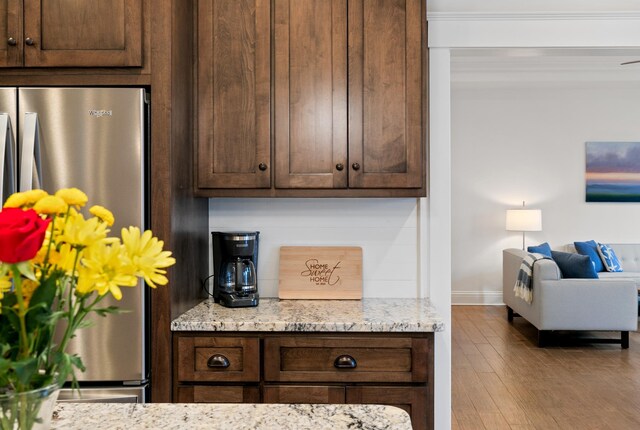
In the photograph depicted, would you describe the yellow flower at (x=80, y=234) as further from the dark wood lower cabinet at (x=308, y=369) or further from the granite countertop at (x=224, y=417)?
the dark wood lower cabinet at (x=308, y=369)

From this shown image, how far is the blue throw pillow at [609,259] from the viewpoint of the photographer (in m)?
6.86

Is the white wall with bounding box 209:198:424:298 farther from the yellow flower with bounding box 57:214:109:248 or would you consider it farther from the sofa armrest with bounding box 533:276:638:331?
the sofa armrest with bounding box 533:276:638:331

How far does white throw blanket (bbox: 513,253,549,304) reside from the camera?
5.67 m

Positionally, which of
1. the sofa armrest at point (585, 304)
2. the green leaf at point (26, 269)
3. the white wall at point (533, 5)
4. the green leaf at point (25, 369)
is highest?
the white wall at point (533, 5)

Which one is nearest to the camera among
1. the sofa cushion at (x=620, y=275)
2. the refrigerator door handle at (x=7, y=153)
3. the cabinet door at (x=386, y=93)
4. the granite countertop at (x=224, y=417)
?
the granite countertop at (x=224, y=417)

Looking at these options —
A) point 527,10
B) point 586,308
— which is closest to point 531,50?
point 527,10

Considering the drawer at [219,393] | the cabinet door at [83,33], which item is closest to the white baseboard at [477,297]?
the drawer at [219,393]

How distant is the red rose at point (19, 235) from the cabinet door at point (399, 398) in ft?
5.39

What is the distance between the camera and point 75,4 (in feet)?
7.01

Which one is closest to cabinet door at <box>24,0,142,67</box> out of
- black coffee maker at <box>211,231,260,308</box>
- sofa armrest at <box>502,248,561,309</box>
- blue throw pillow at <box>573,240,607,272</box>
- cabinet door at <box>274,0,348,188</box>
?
cabinet door at <box>274,0,348,188</box>

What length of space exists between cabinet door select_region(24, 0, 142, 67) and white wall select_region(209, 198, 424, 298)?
0.86 metres

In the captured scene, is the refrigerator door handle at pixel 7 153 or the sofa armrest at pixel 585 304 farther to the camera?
the sofa armrest at pixel 585 304

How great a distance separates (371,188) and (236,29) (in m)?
0.90

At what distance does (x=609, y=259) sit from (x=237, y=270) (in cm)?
596
